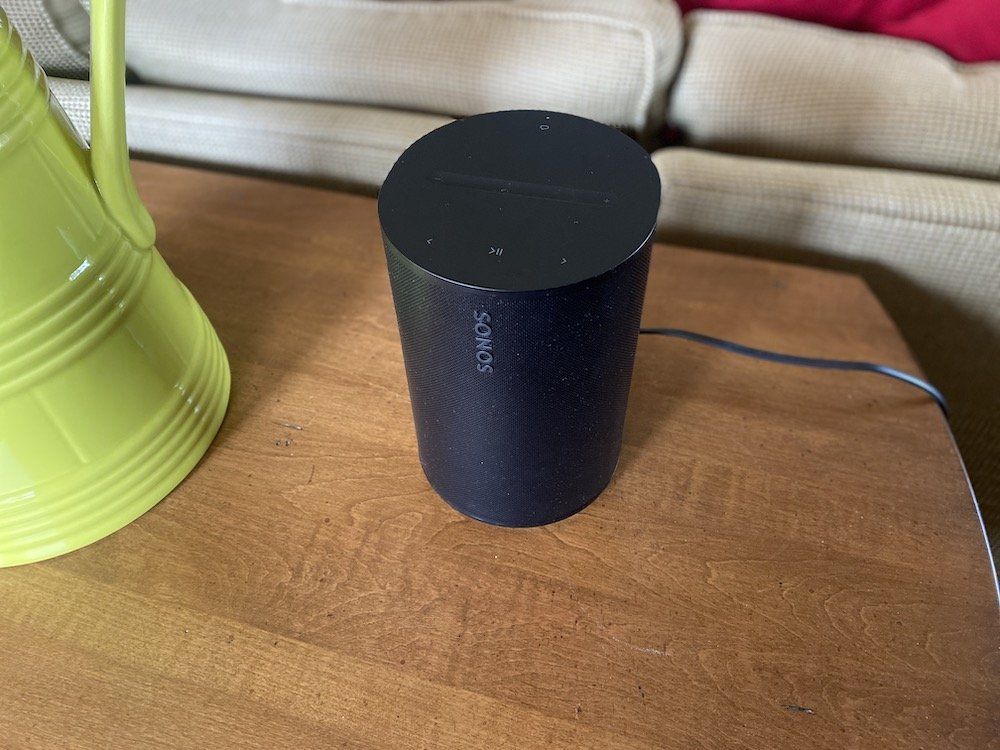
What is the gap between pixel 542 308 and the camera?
31 cm

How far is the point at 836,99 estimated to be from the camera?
0.63 m

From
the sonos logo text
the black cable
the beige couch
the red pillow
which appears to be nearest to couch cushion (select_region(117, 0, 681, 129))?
the beige couch

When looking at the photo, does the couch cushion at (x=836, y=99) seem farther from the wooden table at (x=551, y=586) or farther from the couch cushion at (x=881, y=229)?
the wooden table at (x=551, y=586)

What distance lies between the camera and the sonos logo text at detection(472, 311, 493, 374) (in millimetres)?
313

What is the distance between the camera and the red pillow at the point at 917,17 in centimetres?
68

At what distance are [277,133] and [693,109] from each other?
39cm

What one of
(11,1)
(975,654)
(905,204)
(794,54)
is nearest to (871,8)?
(794,54)

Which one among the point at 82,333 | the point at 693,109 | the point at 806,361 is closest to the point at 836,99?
the point at 693,109

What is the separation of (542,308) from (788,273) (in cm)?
36

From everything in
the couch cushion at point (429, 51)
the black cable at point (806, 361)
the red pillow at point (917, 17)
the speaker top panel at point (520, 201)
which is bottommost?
the black cable at point (806, 361)

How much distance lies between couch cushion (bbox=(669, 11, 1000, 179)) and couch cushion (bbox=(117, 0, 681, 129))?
0.17 feet

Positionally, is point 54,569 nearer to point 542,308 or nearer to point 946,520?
point 542,308

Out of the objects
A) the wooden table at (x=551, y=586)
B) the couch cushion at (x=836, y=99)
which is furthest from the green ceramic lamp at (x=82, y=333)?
the couch cushion at (x=836, y=99)

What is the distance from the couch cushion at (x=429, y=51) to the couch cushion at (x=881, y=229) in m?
0.10
